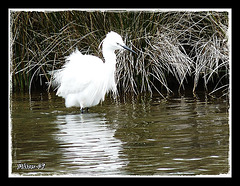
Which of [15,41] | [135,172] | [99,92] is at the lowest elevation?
[135,172]

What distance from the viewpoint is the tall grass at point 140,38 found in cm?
852

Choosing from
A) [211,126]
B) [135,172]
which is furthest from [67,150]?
[211,126]

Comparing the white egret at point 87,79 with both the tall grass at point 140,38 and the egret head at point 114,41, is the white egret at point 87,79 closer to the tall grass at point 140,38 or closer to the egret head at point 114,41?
the egret head at point 114,41

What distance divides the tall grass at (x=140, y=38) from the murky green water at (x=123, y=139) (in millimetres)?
1082

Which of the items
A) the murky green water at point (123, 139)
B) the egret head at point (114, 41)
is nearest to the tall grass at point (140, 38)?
the murky green water at point (123, 139)

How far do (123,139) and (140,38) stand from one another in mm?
3835

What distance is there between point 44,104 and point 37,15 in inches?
87.7

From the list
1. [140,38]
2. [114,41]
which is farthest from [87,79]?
[140,38]

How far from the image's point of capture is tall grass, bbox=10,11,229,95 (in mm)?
8516

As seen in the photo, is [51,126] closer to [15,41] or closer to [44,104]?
[44,104]

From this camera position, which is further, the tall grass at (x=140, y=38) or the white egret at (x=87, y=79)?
the tall grass at (x=140, y=38)

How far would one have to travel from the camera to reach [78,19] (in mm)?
8898

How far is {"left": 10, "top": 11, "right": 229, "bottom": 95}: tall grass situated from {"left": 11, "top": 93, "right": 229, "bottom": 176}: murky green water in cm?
108

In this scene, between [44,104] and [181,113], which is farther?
[44,104]
